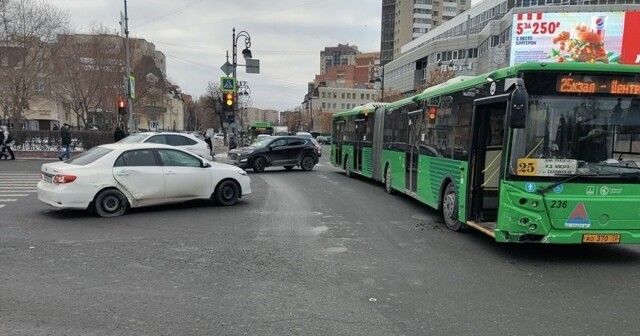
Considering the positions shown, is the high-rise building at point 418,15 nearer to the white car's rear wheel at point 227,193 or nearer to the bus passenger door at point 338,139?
the bus passenger door at point 338,139

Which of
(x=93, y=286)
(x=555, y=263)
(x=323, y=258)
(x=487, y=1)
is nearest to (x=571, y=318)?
(x=555, y=263)

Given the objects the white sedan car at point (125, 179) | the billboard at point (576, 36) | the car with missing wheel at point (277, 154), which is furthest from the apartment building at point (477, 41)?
the white sedan car at point (125, 179)

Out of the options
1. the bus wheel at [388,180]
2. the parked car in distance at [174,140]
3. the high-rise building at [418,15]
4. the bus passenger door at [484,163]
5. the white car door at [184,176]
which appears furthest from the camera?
the high-rise building at [418,15]

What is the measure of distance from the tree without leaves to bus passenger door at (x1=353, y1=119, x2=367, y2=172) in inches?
1032

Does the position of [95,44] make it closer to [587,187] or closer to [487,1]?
[587,187]

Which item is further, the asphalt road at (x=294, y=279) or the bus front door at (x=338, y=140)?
the bus front door at (x=338, y=140)

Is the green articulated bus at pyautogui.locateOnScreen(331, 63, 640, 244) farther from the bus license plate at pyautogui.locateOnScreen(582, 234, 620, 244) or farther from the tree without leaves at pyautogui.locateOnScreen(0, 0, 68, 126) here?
the tree without leaves at pyautogui.locateOnScreen(0, 0, 68, 126)

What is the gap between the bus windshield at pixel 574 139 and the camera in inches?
251

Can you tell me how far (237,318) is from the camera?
444 cm

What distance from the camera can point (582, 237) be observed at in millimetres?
6379

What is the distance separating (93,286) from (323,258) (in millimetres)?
2886

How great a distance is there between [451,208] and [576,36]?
47998 millimetres

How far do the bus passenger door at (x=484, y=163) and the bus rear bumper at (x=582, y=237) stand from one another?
4.18ft

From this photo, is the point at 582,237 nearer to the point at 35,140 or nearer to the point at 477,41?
the point at 35,140
